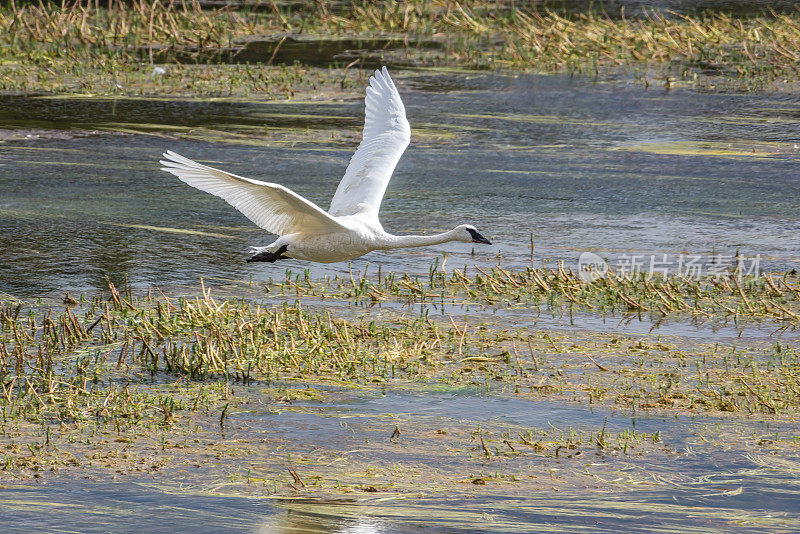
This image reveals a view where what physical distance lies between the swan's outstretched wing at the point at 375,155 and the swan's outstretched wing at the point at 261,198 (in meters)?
0.68

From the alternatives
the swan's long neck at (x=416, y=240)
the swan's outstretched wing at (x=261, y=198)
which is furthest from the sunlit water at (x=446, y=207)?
the swan's outstretched wing at (x=261, y=198)

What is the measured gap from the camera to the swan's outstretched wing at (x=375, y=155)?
9.32 m

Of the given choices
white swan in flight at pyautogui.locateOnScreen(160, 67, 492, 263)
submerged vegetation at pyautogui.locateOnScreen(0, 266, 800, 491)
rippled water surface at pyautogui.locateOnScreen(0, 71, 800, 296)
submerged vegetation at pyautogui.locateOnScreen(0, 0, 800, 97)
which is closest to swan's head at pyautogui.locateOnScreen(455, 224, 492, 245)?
white swan in flight at pyautogui.locateOnScreen(160, 67, 492, 263)

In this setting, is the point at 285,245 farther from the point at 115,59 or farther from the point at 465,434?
the point at 115,59

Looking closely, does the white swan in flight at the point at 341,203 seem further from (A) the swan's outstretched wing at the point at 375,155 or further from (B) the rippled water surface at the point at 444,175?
(B) the rippled water surface at the point at 444,175

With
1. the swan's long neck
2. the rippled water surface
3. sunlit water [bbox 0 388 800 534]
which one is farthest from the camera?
the rippled water surface

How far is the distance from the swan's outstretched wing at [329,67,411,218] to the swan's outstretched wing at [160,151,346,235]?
0.68m

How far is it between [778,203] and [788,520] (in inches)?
289

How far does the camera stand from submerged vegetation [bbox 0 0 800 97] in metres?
18.5

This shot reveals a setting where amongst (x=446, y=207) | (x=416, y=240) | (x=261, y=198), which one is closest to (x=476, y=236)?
(x=416, y=240)

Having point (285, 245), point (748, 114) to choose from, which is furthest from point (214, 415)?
point (748, 114)

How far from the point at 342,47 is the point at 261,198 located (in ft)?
44.5

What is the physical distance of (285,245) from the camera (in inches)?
343

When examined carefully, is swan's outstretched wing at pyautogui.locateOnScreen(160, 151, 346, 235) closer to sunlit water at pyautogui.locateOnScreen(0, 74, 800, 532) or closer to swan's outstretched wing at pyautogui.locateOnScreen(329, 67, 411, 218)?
swan's outstretched wing at pyautogui.locateOnScreen(329, 67, 411, 218)
